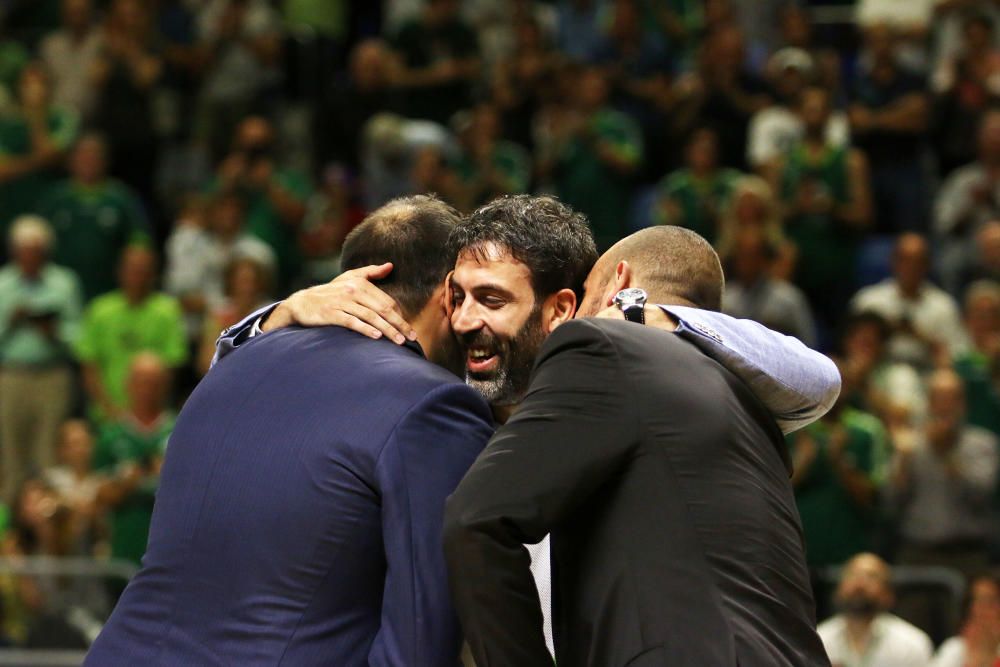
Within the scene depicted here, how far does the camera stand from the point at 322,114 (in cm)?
1180

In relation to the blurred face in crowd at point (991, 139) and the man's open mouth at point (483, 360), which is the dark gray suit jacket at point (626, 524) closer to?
the man's open mouth at point (483, 360)

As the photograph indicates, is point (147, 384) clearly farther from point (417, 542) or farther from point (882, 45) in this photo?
point (417, 542)

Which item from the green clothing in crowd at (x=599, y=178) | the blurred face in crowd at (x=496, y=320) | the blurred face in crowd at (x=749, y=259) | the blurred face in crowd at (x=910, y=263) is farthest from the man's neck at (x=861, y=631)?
the blurred face in crowd at (x=496, y=320)

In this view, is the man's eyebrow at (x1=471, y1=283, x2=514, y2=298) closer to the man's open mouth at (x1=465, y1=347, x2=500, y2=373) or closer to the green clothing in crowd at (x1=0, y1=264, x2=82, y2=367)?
the man's open mouth at (x1=465, y1=347, x2=500, y2=373)

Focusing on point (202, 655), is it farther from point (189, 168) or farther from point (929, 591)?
point (189, 168)

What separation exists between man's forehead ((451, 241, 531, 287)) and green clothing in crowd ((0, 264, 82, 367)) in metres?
6.98

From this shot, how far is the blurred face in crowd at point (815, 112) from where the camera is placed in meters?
9.56

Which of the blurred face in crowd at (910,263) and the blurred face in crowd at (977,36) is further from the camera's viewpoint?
the blurred face in crowd at (977,36)

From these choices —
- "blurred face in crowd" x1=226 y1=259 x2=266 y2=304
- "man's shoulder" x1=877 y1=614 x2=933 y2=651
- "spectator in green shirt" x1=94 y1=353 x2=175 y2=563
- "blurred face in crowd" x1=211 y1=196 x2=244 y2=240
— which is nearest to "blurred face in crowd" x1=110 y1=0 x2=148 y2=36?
"blurred face in crowd" x1=211 y1=196 x2=244 y2=240

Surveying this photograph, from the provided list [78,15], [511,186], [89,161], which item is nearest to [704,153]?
[511,186]

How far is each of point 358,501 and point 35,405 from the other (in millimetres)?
7261

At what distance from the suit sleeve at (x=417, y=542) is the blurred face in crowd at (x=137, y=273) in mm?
6967

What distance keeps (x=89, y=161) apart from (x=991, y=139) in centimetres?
527

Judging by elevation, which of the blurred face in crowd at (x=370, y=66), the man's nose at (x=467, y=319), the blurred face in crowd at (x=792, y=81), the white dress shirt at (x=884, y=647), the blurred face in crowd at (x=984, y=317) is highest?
the man's nose at (x=467, y=319)
